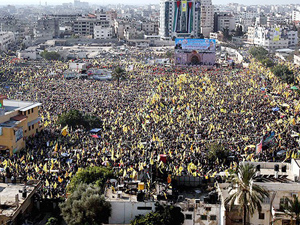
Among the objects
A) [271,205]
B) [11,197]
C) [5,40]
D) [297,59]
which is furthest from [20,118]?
[5,40]

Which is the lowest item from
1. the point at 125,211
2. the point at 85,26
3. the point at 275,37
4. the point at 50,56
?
the point at 125,211

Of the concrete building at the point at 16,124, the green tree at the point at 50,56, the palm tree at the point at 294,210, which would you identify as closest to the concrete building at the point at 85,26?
the green tree at the point at 50,56

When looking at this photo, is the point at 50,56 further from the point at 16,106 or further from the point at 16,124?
the point at 16,124

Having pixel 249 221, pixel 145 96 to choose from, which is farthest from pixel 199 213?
pixel 145 96

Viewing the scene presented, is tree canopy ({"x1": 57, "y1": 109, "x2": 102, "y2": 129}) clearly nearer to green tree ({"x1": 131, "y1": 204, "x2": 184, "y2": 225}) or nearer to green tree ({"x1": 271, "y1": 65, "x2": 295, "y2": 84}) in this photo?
green tree ({"x1": 131, "y1": 204, "x2": 184, "y2": 225})

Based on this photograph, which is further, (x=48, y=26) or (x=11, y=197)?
(x=48, y=26)

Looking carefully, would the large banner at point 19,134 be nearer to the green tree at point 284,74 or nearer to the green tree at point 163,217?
the green tree at point 163,217
